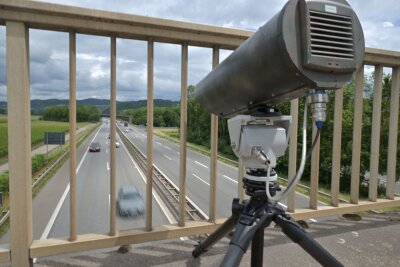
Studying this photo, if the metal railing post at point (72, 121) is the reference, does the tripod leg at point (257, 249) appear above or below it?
below

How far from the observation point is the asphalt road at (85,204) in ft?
38.1

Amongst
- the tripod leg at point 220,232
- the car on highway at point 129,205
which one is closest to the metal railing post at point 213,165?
the tripod leg at point 220,232

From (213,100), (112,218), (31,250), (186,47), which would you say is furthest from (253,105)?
(31,250)

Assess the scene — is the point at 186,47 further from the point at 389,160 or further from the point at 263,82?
the point at 389,160

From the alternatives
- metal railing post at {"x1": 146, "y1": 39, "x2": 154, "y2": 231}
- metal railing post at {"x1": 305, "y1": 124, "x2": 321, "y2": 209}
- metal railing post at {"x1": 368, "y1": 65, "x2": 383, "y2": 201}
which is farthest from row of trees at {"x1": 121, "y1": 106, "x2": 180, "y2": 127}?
metal railing post at {"x1": 368, "y1": 65, "x2": 383, "y2": 201}

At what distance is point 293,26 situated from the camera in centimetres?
86

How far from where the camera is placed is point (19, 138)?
152 centimetres

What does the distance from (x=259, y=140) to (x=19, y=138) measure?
1.21 m

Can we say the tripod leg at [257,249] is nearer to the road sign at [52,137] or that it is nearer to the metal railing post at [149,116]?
the metal railing post at [149,116]

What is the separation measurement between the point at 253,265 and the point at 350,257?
0.96m

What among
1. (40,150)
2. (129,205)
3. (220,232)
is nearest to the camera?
(220,232)

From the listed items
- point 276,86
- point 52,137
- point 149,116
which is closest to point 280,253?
point 149,116

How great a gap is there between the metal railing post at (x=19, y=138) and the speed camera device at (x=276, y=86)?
97 centimetres

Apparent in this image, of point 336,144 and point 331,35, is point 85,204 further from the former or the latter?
point 331,35
